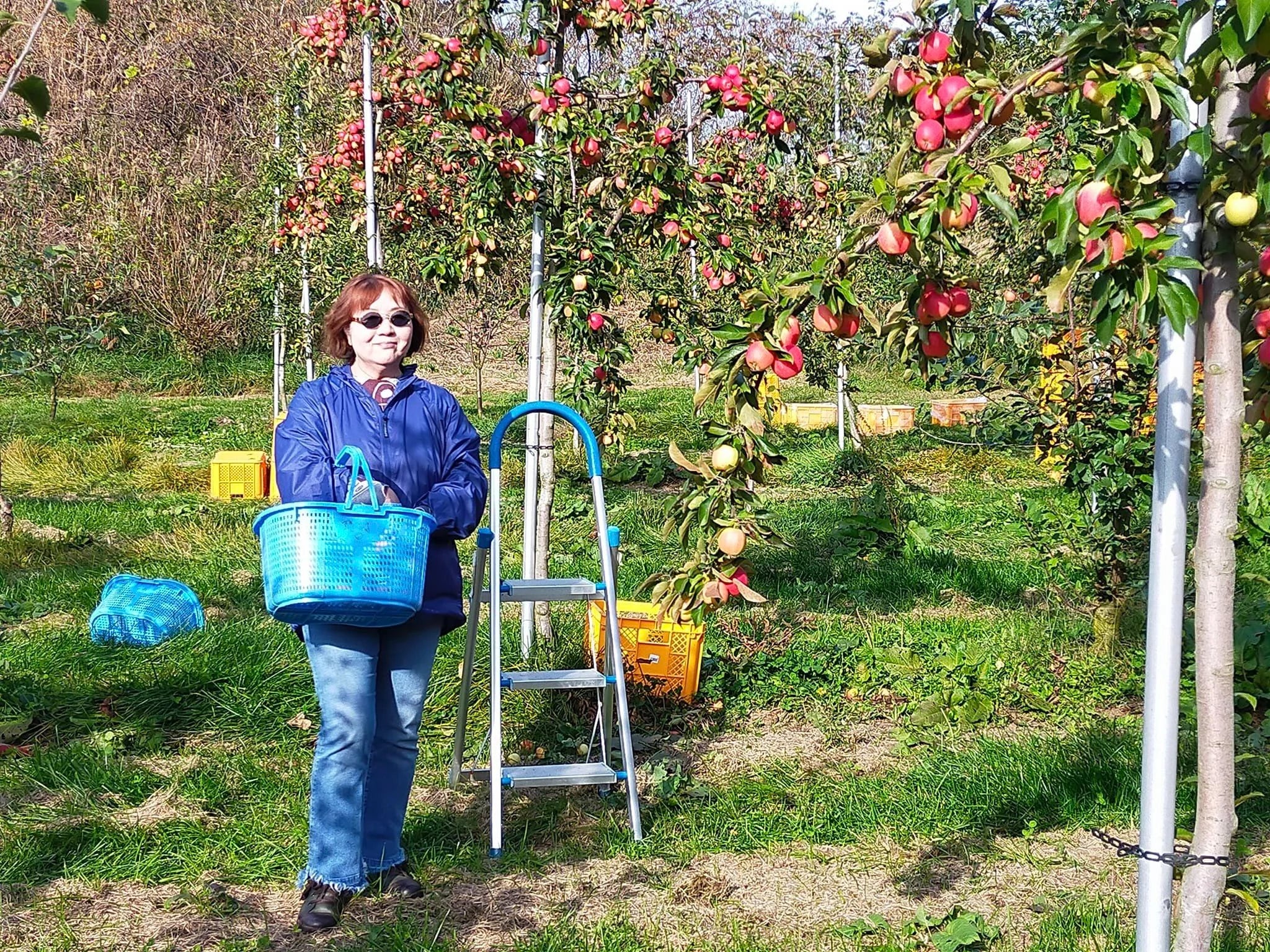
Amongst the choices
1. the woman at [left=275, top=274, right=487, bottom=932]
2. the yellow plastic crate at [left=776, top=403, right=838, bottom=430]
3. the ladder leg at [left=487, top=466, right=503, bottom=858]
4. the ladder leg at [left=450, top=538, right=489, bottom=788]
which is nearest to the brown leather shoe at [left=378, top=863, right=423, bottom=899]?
the woman at [left=275, top=274, right=487, bottom=932]

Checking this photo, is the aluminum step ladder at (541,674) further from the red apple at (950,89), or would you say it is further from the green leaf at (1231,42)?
the green leaf at (1231,42)

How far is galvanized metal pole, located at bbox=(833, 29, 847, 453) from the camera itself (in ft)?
28.2

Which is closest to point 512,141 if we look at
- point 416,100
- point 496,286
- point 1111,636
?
point 416,100

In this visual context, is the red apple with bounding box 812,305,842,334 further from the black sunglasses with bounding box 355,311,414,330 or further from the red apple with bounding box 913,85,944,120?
the black sunglasses with bounding box 355,311,414,330

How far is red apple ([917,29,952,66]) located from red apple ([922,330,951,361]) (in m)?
0.45

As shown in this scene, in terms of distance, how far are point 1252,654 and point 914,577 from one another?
191cm

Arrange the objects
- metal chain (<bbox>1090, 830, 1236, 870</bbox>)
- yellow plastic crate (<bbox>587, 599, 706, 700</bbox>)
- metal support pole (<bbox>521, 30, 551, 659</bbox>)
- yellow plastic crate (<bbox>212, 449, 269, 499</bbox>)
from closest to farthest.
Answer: metal chain (<bbox>1090, 830, 1236, 870</bbox>), yellow plastic crate (<bbox>587, 599, 706, 700</bbox>), metal support pole (<bbox>521, 30, 551, 659</bbox>), yellow plastic crate (<bbox>212, 449, 269, 499</bbox>)

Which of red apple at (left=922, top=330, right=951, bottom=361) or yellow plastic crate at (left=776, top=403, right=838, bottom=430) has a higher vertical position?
yellow plastic crate at (left=776, top=403, right=838, bottom=430)

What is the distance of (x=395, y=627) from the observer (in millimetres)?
3002

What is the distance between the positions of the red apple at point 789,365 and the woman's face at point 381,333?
4.20ft

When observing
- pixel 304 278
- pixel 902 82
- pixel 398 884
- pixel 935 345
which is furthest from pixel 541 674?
pixel 304 278

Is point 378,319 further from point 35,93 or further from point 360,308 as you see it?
point 35,93

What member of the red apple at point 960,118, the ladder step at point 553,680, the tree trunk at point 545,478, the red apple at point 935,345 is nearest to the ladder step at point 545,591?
the ladder step at point 553,680

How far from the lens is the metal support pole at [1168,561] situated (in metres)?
1.91
